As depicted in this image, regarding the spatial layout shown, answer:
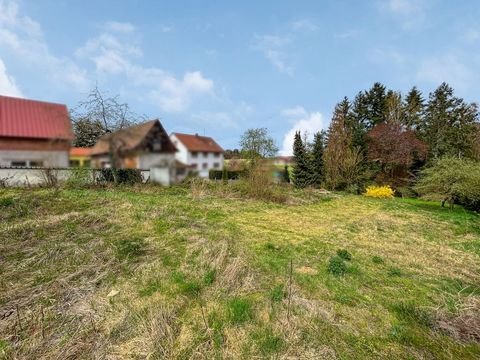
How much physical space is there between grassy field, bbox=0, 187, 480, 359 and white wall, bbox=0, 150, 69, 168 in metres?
1.09

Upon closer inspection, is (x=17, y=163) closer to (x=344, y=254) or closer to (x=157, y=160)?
(x=157, y=160)

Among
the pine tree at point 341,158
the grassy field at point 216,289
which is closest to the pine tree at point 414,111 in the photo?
the pine tree at point 341,158

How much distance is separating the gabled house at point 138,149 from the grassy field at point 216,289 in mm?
1068

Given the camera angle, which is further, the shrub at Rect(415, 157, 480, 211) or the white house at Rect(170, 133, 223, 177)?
the shrub at Rect(415, 157, 480, 211)

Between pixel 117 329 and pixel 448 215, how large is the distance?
14.5m

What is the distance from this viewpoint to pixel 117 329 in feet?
12.8

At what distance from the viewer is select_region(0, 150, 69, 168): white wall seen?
571 mm

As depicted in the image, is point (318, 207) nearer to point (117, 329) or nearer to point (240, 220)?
point (240, 220)

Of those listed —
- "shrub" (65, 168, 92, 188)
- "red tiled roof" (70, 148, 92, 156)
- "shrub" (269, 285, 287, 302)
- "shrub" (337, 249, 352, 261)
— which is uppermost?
"red tiled roof" (70, 148, 92, 156)

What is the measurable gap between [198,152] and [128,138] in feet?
0.52

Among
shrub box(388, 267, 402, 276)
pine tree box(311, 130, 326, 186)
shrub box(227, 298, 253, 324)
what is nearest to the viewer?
shrub box(227, 298, 253, 324)

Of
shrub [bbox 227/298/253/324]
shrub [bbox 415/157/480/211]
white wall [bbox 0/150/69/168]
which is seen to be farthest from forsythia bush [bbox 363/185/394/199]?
white wall [bbox 0/150/69/168]

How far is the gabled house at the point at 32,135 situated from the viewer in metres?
0.56

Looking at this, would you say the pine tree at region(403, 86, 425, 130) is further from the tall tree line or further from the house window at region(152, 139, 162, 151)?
the house window at region(152, 139, 162, 151)
